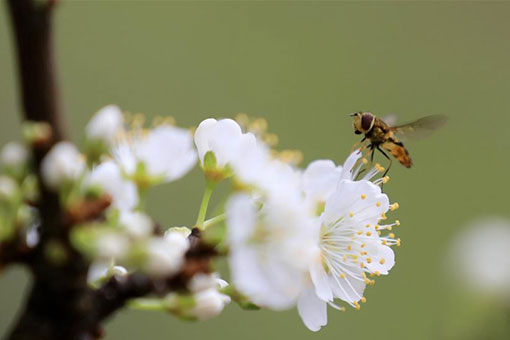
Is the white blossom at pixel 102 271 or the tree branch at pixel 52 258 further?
the white blossom at pixel 102 271

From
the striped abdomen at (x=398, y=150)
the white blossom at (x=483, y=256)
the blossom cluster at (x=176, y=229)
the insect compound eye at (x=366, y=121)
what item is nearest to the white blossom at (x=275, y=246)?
the blossom cluster at (x=176, y=229)

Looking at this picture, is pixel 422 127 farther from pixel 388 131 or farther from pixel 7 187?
pixel 7 187

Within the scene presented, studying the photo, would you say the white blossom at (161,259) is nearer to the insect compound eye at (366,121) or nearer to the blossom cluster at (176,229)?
the blossom cluster at (176,229)

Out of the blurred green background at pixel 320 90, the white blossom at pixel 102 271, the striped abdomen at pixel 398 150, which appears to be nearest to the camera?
the white blossom at pixel 102 271

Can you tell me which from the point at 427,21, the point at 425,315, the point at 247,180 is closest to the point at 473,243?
the point at 425,315

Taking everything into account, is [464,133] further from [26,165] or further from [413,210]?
[26,165]
